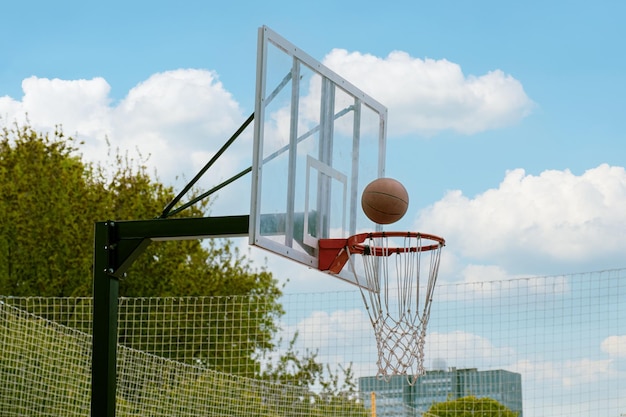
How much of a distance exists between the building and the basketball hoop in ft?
8.59

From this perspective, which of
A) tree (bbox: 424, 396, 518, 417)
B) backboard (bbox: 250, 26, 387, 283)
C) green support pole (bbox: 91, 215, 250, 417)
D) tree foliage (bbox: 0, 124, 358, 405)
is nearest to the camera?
backboard (bbox: 250, 26, 387, 283)

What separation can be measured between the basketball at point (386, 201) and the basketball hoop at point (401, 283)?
0.66ft

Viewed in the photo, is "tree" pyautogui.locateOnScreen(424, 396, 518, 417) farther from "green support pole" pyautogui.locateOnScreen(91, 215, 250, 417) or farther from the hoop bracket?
"green support pole" pyautogui.locateOnScreen(91, 215, 250, 417)

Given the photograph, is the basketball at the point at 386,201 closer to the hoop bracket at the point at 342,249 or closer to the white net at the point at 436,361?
the hoop bracket at the point at 342,249

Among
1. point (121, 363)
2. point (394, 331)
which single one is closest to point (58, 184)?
point (121, 363)

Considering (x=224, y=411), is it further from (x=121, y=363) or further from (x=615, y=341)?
(x=615, y=341)

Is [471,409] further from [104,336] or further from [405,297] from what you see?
[104,336]

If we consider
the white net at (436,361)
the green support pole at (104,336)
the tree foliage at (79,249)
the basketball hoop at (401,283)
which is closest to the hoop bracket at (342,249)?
the basketball hoop at (401,283)

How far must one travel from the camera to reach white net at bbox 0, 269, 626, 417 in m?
6.77

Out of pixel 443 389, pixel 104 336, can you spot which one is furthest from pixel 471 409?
pixel 104 336

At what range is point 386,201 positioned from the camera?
166 inches

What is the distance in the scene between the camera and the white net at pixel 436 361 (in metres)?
6.77

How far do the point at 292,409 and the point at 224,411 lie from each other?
576mm

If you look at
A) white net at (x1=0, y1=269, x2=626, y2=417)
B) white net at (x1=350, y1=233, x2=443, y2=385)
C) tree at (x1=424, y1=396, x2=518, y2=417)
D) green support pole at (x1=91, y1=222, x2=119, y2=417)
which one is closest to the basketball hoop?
white net at (x1=350, y1=233, x2=443, y2=385)
